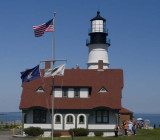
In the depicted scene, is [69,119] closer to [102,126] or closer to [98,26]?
[102,126]

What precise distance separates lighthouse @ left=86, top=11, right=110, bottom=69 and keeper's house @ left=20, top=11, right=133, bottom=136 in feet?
24.3

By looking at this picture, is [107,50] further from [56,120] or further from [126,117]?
[56,120]

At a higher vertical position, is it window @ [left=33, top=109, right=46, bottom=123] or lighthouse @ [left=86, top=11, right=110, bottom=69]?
lighthouse @ [left=86, top=11, right=110, bottom=69]

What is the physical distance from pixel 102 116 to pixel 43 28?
62.6 feet

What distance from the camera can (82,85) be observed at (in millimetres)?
46188

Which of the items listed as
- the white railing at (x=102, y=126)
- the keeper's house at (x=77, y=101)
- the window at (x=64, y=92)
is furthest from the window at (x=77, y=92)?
the white railing at (x=102, y=126)

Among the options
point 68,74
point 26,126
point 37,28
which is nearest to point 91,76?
point 68,74

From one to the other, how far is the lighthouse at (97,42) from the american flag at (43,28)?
92.3ft

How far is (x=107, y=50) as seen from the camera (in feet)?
189

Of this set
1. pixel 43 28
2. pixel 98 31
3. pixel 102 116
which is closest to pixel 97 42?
pixel 98 31

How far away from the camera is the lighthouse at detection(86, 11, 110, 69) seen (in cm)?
5656

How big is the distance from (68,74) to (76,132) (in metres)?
9.70

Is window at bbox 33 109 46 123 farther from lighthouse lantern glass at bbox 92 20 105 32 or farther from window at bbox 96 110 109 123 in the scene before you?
lighthouse lantern glass at bbox 92 20 105 32

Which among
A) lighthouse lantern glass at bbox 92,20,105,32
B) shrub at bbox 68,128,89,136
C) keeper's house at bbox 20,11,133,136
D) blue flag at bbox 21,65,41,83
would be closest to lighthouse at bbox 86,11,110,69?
lighthouse lantern glass at bbox 92,20,105,32
